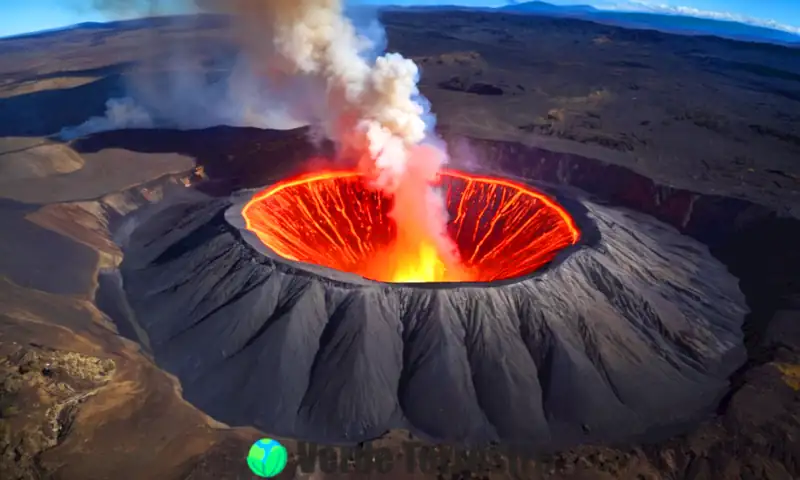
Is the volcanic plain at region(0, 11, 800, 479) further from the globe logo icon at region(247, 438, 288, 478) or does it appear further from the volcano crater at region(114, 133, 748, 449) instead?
the volcano crater at region(114, 133, 748, 449)

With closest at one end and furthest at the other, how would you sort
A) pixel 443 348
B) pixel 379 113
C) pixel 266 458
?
pixel 266 458 → pixel 443 348 → pixel 379 113

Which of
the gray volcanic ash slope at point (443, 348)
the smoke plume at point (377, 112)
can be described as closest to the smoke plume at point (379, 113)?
the smoke plume at point (377, 112)

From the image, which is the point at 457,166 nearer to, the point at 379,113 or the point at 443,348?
the point at 379,113

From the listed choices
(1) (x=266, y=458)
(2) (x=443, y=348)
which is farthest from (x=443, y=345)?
(1) (x=266, y=458)

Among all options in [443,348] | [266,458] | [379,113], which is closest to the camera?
[266,458]

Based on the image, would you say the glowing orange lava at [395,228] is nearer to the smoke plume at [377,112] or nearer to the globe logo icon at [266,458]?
the smoke plume at [377,112]

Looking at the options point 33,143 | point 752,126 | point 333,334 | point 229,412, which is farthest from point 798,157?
point 33,143

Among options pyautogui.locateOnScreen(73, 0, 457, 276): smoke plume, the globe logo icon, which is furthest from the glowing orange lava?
the globe logo icon

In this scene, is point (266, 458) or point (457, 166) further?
point (457, 166)
